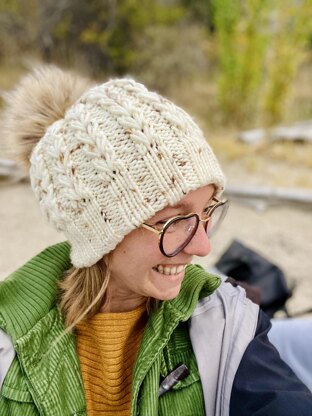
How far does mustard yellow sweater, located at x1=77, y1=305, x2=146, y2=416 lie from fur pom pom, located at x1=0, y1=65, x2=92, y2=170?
1.96ft

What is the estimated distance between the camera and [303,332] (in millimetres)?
2029

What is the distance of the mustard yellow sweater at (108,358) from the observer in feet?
4.89

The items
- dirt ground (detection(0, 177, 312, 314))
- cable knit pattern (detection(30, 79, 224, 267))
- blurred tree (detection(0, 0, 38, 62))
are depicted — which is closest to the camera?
cable knit pattern (detection(30, 79, 224, 267))

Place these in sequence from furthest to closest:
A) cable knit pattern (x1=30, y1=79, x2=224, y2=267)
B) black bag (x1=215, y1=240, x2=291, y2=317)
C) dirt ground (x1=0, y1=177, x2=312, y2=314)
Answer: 1. dirt ground (x1=0, y1=177, x2=312, y2=314)
2. black bag (x1=215, y1=240, x2=291, y2=317)
3. cable knit pattern (x1=30, y1=79, x2=224, y2=267)

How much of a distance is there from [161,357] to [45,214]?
56cm

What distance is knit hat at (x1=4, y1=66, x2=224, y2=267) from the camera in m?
1.30

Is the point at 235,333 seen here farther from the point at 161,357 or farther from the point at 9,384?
the point at 9,384

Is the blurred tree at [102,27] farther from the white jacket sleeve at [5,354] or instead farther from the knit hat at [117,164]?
the white jacket sleeve at [5,354]

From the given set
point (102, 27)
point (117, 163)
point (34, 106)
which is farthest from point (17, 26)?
point (117, 163)

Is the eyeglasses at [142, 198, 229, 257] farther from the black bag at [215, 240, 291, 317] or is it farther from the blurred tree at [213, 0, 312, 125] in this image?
the blurred tree at [213, 0, 312, 125]

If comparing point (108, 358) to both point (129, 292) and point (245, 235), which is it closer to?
point (129, 292)

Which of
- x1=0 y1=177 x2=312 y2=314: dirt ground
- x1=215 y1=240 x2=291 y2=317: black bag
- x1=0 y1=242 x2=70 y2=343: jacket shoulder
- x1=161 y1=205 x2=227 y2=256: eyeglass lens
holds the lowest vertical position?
x1=0 y1=177 x2=312 y2=314: dirt ground

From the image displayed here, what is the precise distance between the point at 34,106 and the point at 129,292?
27.3 inches

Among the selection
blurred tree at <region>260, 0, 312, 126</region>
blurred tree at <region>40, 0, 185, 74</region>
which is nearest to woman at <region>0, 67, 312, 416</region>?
blurred tree at <region>260, 0, 312, 126</region>
